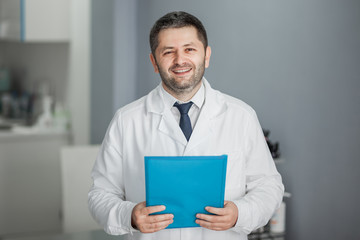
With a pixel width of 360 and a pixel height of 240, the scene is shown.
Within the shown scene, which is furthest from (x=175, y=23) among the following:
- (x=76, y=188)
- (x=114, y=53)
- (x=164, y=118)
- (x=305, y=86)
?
(x=114, y=53)

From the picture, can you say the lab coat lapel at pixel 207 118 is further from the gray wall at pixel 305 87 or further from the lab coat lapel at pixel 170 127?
the gray wall at pixel 305 87

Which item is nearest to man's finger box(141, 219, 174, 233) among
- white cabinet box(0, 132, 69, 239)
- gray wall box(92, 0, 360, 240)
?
gray wall box(92, 0, 360, 240)

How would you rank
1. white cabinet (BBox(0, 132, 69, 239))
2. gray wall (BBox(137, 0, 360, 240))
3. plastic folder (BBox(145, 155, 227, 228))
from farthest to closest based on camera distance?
white cabinet (BBox(0, 132, 69, 239))
gray wall (BBox(137, 0, 360, 240))
plastic folder (BBox(145, 155, 227, 228))

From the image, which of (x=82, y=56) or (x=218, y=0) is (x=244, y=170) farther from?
(x=82, y=56)

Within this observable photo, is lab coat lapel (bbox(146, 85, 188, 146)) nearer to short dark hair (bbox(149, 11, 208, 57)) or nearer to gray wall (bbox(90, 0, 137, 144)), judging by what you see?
short dark hair (bbox(149, 11, 208, 57))

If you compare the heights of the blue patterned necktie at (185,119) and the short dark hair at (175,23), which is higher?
the short dark hair at (175,23)

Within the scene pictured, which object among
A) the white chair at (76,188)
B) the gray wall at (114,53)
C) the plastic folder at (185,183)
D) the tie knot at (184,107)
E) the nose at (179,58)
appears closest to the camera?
the plastic folder at (185,183)

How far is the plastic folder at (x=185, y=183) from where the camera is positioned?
1.12m

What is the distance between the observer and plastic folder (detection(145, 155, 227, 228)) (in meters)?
1.12

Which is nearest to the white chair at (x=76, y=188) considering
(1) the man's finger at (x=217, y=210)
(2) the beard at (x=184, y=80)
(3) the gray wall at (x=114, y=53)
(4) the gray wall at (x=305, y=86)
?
(3) the gray wall at (x=114, y=53)

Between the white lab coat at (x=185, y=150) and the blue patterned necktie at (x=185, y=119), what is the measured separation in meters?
0.02

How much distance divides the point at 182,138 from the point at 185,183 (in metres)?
0.23

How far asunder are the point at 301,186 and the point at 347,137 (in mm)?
326

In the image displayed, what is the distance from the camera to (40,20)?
3.38m
